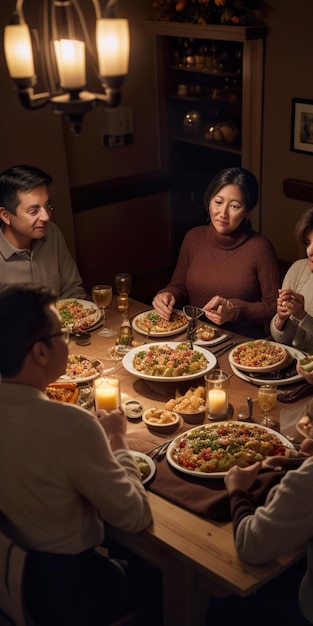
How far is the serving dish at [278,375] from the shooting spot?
2.50 meters

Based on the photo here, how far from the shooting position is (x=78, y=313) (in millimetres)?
3133

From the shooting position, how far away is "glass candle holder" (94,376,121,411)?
2355mm

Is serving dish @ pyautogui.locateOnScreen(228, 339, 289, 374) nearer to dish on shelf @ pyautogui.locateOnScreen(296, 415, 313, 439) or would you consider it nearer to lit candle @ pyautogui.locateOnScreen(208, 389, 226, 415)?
lit candle @ pyautogui.locateOnScreen(208, 389, 226, 415)

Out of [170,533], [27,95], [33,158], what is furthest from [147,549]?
[33,158]

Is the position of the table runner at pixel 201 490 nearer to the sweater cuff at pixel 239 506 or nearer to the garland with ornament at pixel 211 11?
the sweater cuff at pixel 239 506

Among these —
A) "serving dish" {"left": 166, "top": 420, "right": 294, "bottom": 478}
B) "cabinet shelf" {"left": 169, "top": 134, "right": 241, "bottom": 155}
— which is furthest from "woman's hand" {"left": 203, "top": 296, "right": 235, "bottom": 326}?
"cabinet shelf" {"left": 169, "top": 134, "right": 241, "bottom": 155}

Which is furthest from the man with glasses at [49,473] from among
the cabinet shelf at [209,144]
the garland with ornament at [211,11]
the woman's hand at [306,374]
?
the cabinet shelf at [209,144]

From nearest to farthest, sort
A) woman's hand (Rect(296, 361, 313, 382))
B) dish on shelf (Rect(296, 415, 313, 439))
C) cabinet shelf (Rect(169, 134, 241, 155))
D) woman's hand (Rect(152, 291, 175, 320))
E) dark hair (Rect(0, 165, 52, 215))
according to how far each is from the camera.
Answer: dish on shelf (Rect(296, 415, 313, 439)), woman's hand (Rect(296, 361, 313, 382)), woman's hand (Rect(152, 291, 175, 320)), dark hair (Rect(0, 165, 52, 215)), cabinet shelf (Rect(169, 134, 241, 155))

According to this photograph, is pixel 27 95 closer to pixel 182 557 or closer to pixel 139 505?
pixel 139 505

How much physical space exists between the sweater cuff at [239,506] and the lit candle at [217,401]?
19.2 inches

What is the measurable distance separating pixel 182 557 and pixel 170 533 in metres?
0.08

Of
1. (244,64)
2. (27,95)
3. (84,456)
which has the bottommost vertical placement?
(84,456)

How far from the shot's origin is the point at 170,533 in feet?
6.09

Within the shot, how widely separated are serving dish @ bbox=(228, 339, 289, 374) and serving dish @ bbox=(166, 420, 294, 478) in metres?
0.37
